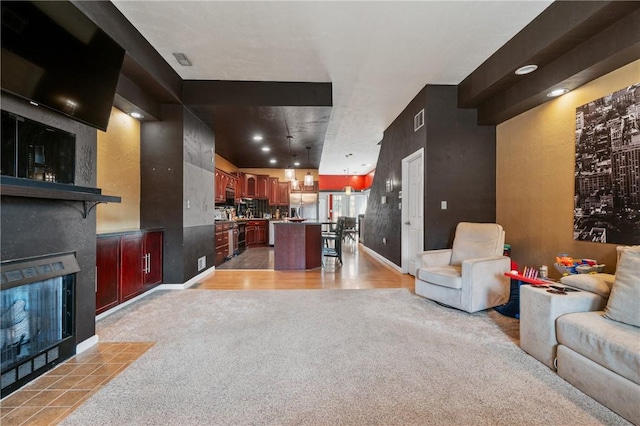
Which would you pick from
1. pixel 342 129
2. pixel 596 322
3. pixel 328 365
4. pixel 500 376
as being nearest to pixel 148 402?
pixel 328 365

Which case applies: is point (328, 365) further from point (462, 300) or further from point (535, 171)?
point (535, 171)

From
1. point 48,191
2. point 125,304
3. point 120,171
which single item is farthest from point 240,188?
point 48,191

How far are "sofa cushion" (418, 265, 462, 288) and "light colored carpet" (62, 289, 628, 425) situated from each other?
0.33 m

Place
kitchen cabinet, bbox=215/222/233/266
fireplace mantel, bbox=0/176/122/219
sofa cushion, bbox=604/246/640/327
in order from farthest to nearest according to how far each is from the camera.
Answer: kitchen cabinet, bbox=215/222/233/266, sofa cushion, bbox=604/246/640/327, fireplace mantel, bbox=0/176/122/219

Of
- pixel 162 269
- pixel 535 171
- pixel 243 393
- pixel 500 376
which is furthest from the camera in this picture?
pixel 162 269

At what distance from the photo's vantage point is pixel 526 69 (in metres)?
3.02

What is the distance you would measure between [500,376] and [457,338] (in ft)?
1.92

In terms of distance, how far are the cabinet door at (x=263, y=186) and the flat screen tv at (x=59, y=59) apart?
22.4 ft

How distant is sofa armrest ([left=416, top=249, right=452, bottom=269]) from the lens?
11.9ft

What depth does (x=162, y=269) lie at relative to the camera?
13.4 ft

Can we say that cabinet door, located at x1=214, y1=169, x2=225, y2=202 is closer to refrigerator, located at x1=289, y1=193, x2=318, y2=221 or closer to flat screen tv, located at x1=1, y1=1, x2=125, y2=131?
refrigerator, located at x1=289, y1=193, x2=318, y2=221

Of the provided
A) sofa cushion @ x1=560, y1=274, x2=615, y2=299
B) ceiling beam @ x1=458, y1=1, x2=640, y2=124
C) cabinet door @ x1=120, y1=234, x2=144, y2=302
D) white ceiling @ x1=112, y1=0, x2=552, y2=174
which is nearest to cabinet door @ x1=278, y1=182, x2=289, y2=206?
white ceiling @ x1=112, y1=0, x2=552, y2=174

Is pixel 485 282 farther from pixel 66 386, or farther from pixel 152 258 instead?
pixel 152 258

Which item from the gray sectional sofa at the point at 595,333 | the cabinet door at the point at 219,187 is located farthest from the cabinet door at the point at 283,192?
the gray sectional sofa at the point at 595,333
